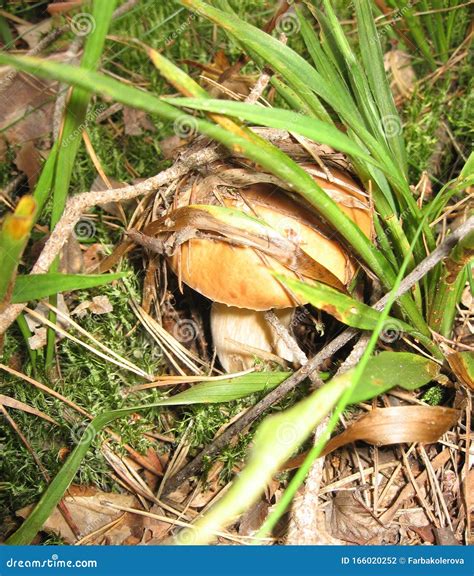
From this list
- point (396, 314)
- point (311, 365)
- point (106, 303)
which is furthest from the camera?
point (106, 303)

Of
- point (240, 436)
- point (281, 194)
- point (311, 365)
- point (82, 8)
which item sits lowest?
point (240, 436)

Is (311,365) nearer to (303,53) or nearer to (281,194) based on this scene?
(281,194)

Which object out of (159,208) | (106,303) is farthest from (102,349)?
(159,208)

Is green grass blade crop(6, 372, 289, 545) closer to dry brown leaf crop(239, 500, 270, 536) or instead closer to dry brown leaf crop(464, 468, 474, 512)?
dry brown leaf crop(239, 500, 270, 536)

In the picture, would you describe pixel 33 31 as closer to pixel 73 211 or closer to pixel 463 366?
pixel 73 211

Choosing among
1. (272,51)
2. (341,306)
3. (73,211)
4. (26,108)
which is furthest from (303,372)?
(26,108)

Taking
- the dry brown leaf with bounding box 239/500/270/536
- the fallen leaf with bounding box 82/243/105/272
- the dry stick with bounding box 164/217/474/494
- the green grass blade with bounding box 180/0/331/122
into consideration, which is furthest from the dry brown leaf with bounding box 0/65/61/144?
the dry brown leaf with bounding box 239/500/270/536
